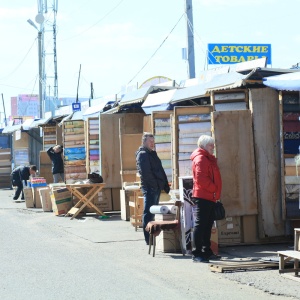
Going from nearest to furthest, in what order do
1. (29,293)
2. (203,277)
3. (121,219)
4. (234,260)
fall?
(29,293)
(203,277)
(234,260)
(121,219)

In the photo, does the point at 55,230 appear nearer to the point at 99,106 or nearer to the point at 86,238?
the point at 86,238

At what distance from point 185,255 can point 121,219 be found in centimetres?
600

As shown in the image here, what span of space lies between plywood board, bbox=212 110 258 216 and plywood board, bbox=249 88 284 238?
0.12 meters

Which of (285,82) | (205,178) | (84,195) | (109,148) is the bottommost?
(84,195)

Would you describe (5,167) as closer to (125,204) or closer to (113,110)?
(113,110)

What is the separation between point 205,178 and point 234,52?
20.3 m

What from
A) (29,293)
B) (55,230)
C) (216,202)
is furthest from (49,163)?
(29,293)

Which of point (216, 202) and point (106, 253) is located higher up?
point (216, 202)

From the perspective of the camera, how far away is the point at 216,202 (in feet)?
36.1

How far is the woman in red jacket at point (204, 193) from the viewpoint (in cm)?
1076

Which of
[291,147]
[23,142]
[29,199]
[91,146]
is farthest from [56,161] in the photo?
[23,142]

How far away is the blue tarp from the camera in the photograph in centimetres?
1032

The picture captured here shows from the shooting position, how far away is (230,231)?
39.8ft

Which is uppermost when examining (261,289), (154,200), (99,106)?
(99,106)
